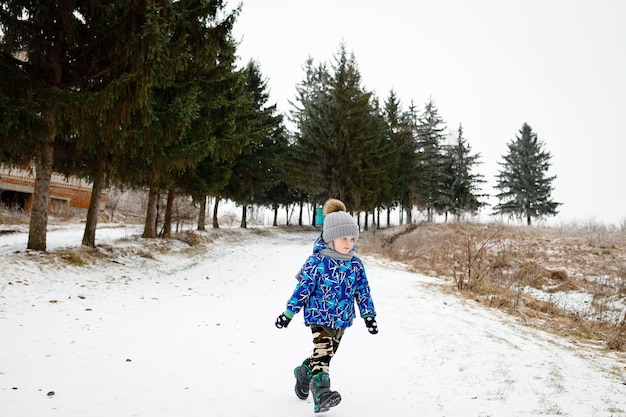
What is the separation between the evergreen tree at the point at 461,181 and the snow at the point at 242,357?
3246 cm

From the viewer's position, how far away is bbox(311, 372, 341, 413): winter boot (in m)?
3.05

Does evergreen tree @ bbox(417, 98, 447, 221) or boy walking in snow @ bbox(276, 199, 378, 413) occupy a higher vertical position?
evergreen tree @ bbox(417, 98, 447, 221)

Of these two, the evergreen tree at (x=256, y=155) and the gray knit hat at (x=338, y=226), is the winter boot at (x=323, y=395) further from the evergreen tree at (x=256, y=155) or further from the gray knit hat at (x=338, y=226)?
the evergreen tree at (x=256, y=155)

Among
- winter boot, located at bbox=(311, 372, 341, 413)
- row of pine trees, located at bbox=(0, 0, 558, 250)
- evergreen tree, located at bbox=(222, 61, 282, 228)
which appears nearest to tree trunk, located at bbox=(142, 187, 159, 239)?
row of pine trees, located at bbox=(0, 0, 558, 250)

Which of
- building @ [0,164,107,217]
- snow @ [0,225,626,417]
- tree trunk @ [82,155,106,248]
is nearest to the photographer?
snow @ [0,225,626,417]

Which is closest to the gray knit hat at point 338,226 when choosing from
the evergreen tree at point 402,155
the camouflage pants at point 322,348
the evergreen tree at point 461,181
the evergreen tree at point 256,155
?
the camouflage pants at point 322,348

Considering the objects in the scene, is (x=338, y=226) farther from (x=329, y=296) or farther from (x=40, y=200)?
(x=40, y=200)

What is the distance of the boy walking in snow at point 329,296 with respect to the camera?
3.35 meters

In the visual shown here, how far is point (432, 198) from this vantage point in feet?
124

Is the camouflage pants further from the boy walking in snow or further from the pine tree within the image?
the pine tree

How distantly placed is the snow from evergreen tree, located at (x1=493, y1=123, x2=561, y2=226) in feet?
110

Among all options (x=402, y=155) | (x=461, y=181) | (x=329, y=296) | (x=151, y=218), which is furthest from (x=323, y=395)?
(x=461, y=181)

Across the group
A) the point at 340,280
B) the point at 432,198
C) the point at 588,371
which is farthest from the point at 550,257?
the point at 432,198

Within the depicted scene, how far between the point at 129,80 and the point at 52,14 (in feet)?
9.12
